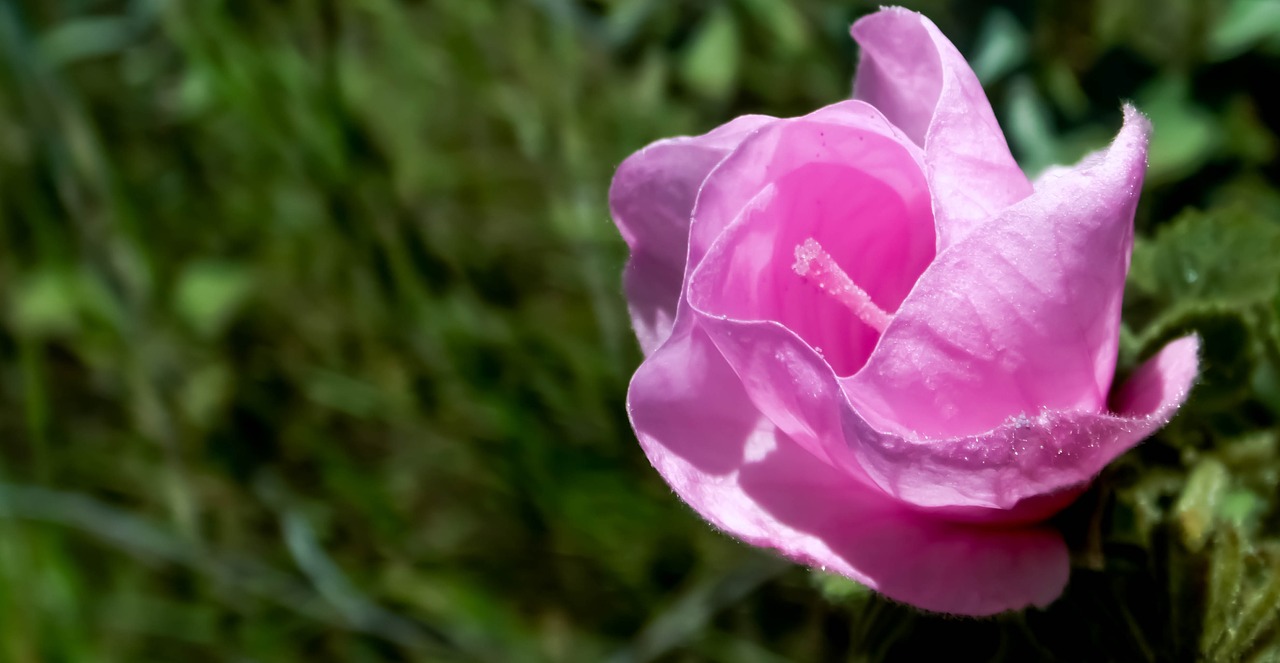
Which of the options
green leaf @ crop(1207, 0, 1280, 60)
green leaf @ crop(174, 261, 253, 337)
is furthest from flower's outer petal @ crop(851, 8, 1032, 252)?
green leaf @ crop(174, 261, 253, 337)

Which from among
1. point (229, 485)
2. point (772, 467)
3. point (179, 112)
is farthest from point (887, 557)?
point (179, 112)

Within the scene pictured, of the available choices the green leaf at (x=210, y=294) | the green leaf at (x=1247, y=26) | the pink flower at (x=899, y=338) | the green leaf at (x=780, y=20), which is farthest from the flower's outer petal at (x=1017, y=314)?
the green leaf at (x=210, y=294)

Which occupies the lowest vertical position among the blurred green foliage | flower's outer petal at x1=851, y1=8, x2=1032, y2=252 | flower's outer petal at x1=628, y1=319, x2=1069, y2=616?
the blurred green foliage

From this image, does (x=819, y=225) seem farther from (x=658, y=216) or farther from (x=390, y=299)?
(x=390, y=299)

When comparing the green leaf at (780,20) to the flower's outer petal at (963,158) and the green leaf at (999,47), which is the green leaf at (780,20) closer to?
the green leaf at (999,47)

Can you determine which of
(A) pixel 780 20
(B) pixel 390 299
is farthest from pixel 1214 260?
(B) pixel 390 299

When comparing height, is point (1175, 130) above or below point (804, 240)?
below

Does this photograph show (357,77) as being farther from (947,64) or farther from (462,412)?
(947,64)

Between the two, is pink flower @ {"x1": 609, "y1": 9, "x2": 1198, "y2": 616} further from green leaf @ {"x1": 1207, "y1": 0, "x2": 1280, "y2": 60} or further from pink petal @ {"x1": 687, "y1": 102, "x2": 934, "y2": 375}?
green leaf @ {"x1": 1207, "y1": 0, "x2": 1280, "y2": 60}
